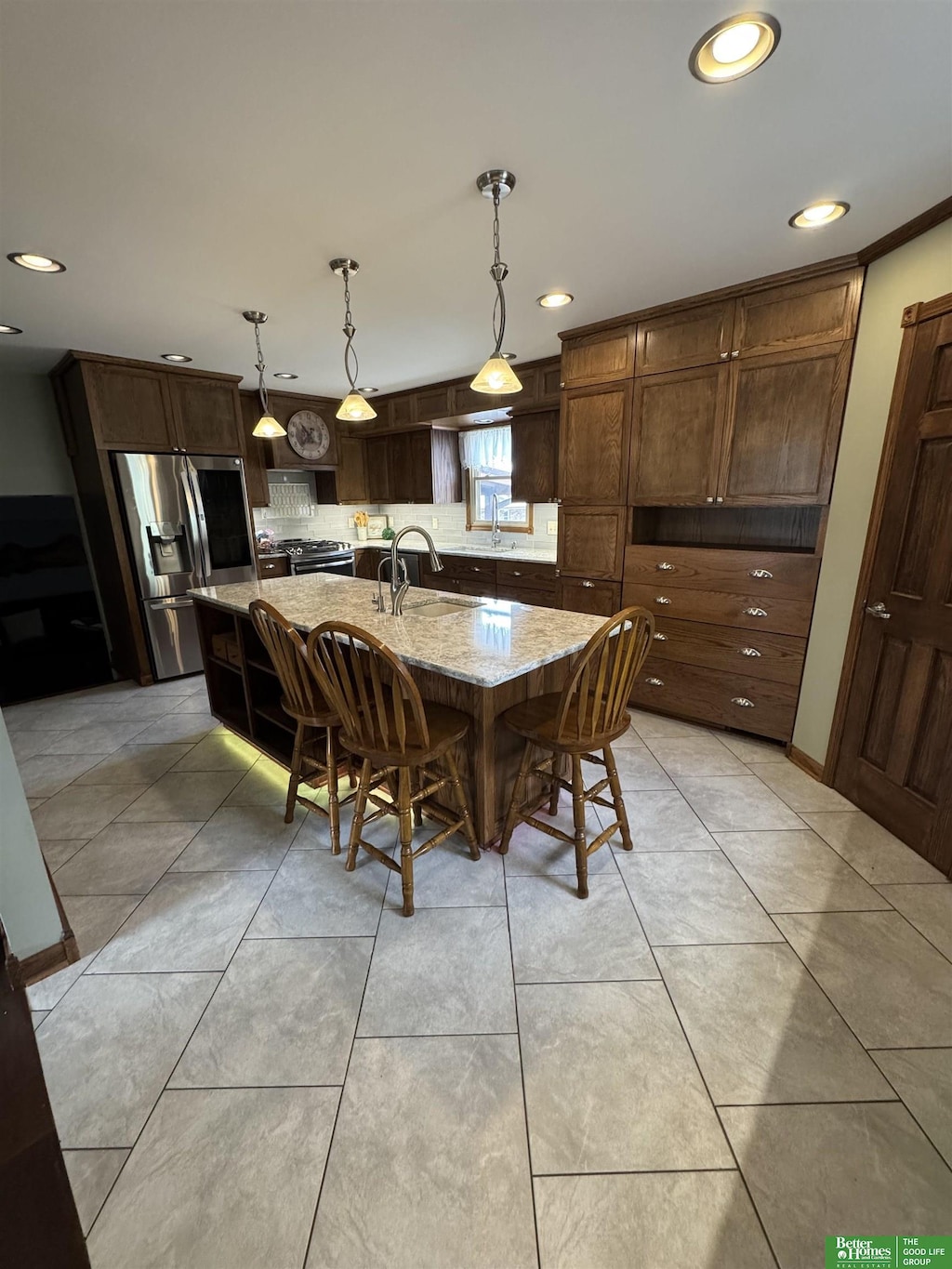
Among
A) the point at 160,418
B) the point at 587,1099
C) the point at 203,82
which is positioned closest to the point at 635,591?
the point at 587,1099

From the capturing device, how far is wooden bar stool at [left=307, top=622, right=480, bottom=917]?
1494mm

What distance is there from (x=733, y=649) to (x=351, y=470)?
419 centimetres

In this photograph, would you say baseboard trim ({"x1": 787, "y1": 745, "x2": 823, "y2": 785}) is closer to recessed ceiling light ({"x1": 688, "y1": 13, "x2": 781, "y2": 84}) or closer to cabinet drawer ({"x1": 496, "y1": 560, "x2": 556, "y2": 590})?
cabinet drawer ({"x1": 496, "y1": 560, "x2": 556, "y2": 590})

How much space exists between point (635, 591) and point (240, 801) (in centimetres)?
249

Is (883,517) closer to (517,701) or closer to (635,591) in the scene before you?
(635,591)

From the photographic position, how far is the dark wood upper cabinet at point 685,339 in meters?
2.55

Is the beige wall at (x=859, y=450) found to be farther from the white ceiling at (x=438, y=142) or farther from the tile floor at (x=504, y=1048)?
the tile floor at (x=504, y=1048)

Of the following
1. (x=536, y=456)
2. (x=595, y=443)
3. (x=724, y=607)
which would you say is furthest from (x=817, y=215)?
(x=536, y=456)

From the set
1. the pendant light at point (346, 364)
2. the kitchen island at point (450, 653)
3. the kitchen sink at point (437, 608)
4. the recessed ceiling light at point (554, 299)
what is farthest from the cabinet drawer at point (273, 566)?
the recessed ceiling light at point (554, 299)

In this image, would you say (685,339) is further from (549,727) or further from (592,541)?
(549,727)

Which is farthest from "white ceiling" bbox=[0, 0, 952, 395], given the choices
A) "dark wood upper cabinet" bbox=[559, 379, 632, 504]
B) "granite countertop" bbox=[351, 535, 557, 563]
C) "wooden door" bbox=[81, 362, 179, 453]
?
"granite countertop" bbox=[351, 535, 557, 563]

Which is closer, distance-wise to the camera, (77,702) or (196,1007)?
(196,1007)

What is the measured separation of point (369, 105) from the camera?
129cm

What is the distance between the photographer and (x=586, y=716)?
1695mm
